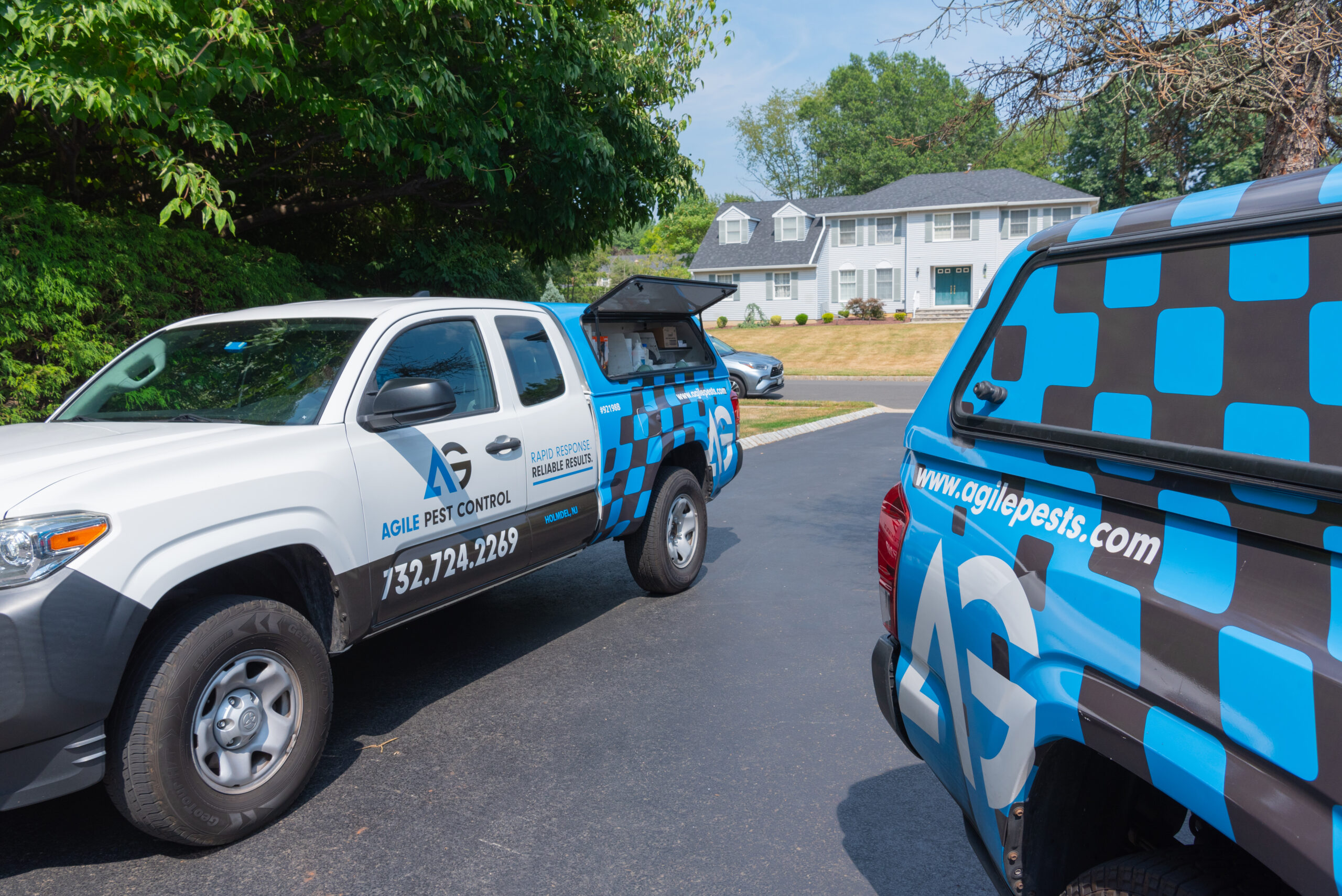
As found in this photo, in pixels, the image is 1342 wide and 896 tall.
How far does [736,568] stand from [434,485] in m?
3.41

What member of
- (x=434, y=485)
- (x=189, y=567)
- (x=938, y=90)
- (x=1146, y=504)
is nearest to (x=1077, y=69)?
(x=434, y=485)

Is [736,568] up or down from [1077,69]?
down

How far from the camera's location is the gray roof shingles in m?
43.1

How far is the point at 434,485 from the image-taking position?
417 centimetres

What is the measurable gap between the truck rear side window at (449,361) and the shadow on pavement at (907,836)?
2.54 m

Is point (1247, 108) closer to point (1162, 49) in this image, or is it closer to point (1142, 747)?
point (1162, 49)

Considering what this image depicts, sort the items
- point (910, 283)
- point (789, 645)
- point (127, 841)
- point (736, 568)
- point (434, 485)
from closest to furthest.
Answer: point (127, 841), point (434, 485), point (789, 645), point (736, 568), point (910, 283)

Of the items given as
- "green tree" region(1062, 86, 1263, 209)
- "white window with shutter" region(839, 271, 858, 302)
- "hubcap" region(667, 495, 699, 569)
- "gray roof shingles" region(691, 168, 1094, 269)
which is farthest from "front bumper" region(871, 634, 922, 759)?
"white window with shutter" region(839, 271, 858, 302)

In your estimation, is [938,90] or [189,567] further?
[938,90]

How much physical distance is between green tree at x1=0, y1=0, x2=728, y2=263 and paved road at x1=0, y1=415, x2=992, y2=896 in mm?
3897

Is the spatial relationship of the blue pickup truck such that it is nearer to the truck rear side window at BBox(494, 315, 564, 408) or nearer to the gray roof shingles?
the truck rear side window at BBox(494, 315, 564, 408)

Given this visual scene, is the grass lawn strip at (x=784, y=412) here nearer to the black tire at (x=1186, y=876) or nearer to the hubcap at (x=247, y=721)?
the hubcap at (x=247, y=721)

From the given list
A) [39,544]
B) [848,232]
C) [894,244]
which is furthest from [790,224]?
[39,544]

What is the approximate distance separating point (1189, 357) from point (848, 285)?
45.9 m
